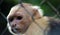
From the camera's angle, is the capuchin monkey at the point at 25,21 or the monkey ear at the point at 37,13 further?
the monkey ear at the point at 37,13

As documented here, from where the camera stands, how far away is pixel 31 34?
2.07m

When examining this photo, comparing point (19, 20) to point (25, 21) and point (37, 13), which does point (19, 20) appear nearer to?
point (25, 21)

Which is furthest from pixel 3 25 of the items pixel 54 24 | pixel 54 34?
pixel 54 34

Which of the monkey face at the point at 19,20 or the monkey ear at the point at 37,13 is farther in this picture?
the monkey ear at the point at 37,13

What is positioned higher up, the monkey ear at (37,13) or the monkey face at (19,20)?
the monkey ear at (37,13)

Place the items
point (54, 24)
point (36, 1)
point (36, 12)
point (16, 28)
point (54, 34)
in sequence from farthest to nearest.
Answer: point (36, 1), point (36, 12), point (16, 28), point (54, 24), point (54, 34)

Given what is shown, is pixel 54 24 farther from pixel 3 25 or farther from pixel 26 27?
pixel 3 25

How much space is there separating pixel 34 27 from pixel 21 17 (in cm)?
12

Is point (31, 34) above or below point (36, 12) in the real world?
below

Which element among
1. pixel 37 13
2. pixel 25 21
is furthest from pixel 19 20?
pixel 37 13

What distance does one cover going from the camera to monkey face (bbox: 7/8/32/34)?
203cm

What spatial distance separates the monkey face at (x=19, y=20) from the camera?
80.0 inches

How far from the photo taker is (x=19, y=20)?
2.07 metres

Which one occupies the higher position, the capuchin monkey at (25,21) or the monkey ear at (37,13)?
the monkey ear at (37,13)
